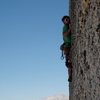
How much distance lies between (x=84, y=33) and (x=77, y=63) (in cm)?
91

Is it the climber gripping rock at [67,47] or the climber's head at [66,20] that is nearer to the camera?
the climber gripping rock at [67,47]

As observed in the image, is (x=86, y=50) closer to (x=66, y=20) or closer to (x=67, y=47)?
(x=67, y=47)

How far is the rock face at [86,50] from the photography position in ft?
21.9

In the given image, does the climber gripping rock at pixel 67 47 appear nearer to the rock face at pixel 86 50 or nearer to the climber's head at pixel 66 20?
the climber's head at pixel 66 20

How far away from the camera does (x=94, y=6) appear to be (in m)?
6.92

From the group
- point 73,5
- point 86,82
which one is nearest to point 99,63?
point 86,82

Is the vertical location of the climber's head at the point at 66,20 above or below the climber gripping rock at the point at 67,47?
above

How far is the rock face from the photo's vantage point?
6.66m

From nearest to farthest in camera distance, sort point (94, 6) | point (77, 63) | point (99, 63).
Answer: point (99, 63)
point (94, 6)
point (77, 63)

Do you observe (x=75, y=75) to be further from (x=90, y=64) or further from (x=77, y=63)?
(x=90, y=64)

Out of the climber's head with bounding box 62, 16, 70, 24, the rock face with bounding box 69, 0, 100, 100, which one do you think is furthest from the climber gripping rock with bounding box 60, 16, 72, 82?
the rock face with bounding box 69, 0, 100, 100

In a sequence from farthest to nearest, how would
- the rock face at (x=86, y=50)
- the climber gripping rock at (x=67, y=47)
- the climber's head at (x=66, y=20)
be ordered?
the climber's head at (x=66, y=20) < the climber gripping rock at (x=67, y=47) < the rock face at (x=86, y=50)

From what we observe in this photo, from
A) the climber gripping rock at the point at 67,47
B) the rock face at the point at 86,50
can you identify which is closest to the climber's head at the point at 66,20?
the climber gripping rock at the point at 67,47

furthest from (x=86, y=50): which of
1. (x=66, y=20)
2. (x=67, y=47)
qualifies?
(x=66, y=20)
